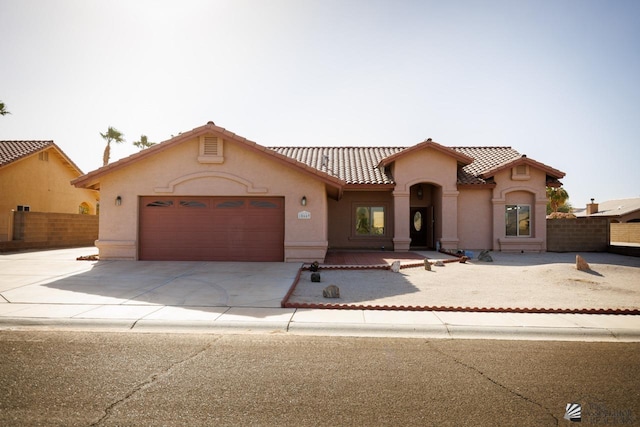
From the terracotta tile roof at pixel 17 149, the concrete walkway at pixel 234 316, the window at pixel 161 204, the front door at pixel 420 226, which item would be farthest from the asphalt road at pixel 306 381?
the terracotta tile roof at pixel 17 149

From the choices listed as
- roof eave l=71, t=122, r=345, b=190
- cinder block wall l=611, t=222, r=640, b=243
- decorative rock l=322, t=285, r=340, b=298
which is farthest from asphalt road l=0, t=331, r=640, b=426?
cinder block wall l=611, t=222, r=640, b=243

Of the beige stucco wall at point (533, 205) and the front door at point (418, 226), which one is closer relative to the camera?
the beige stucco wall at point (533, 205)

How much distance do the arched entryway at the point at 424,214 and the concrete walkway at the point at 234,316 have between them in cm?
1247

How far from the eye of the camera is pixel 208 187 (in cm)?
1367

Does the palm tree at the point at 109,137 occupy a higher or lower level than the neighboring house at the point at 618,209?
higher

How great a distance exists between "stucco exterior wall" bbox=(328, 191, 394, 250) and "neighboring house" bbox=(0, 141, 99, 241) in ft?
56.1

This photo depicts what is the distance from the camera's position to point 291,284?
9258 mm

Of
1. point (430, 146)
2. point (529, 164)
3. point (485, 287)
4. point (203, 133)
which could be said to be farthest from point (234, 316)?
point (529, 164)

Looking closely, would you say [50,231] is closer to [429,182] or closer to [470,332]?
[429,182]

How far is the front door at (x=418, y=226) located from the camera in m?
20.6

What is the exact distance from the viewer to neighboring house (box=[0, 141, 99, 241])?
21.4 m

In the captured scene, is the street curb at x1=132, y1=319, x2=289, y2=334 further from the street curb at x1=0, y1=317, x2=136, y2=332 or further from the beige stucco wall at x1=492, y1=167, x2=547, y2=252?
the beige stucco wall at x1=492, y1=167, x2=547, y2=252

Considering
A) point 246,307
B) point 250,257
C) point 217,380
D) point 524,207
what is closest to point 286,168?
point 250,257

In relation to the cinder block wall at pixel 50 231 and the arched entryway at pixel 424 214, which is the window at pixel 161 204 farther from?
the arched entryway at pixel 424 214
